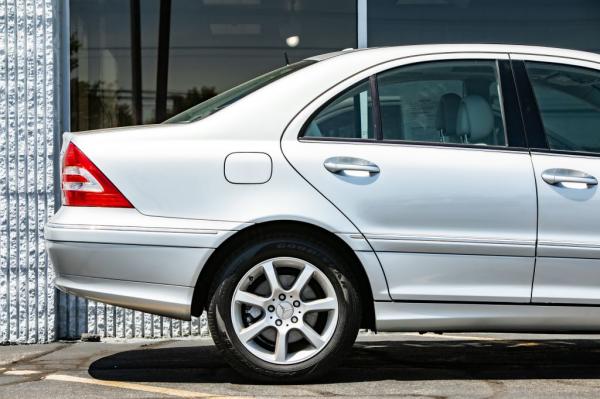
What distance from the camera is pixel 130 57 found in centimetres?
829

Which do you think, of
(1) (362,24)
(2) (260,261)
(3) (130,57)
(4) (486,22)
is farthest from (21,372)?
(4) (486,22)

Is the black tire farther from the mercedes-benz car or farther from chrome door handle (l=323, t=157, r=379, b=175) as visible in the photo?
chrome door handle (l=323, t=157, r=379, b=175)

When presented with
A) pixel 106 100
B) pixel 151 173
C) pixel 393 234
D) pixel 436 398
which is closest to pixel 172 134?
pixel 151 173

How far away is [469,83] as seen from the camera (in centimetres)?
596

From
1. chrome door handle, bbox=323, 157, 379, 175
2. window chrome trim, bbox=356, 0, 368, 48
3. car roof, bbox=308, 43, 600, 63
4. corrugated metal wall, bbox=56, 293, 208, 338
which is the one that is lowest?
corrugated metal wall, bbox=56, 293, 208, 338

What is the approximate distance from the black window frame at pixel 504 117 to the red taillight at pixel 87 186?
0.88 m

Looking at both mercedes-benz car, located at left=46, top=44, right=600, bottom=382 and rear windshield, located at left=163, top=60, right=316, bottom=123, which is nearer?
mercedes-benz car, located at left=46, top=44, right=600, bottom=382

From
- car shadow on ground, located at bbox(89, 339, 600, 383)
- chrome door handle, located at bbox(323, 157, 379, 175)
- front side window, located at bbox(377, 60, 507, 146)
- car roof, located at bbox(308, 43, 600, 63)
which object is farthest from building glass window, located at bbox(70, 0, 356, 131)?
chrome door handle, located at bbox(323, 157, 379, 175)

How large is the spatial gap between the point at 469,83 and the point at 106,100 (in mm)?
3166

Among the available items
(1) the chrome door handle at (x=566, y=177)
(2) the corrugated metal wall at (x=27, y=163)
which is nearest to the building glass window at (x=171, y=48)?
(2) the corrugated metal wall at (x=27, y=163)

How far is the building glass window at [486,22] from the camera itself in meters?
8.54

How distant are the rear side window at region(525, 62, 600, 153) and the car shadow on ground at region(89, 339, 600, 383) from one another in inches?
45.5

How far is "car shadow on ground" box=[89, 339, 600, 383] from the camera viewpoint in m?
6.02

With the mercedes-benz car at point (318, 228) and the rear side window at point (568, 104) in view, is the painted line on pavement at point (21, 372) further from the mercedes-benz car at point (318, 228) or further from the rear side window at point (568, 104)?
the rear side window at point (568, 104)
